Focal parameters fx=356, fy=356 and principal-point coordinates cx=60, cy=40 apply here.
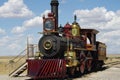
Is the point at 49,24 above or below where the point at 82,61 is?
above

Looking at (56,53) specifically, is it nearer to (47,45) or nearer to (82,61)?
(47,45)

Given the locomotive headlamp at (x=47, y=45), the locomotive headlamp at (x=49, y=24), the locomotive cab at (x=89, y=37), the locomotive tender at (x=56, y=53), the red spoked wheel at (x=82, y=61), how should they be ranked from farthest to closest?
the locomotive cab at (x=89, y=37)
the red spoked wheel at (x=82, y=61)
the locomotive headlamp at (x=49, y=24)
the locomotive headlamp at (x=47, y=45)
the locomotive tender at (x=56, y=53)

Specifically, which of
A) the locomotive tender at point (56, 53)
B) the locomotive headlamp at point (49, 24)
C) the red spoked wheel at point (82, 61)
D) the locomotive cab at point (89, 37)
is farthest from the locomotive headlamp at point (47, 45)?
the locomotive cab at point (89, 37)

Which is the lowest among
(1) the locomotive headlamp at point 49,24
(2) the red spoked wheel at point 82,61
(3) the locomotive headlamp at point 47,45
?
(2) the red spoked wheel at point 82,61

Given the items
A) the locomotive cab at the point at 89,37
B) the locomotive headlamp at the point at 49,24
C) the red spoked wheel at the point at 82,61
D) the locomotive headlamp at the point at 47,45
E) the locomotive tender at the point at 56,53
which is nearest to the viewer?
the locomotive tender at the point at 56,53

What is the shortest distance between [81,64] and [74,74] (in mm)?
899

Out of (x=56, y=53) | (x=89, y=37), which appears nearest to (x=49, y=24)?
(x=56, y=53)

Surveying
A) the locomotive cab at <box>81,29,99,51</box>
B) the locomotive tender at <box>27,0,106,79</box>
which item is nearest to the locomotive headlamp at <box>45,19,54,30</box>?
the locomotive tender at <box>27,0,106,79</box>

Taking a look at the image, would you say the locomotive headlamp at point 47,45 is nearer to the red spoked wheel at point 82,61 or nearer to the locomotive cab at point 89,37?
the red spoked wheel at point 82,61

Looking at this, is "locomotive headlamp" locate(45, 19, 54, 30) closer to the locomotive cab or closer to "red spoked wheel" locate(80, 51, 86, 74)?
"red spoked wheel" locate(80, 51, 86, 74)

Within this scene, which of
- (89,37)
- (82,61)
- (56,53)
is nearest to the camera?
(56,53)

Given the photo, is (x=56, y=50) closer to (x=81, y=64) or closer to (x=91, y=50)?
(x=81, y=64)

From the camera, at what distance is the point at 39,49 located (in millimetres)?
22516

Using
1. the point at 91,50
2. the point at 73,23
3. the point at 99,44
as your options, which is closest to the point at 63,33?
the point at 73,23
